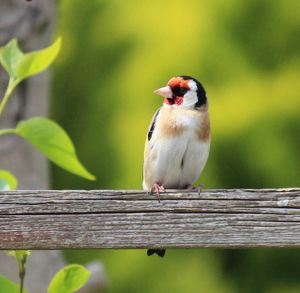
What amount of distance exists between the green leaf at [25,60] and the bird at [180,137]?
107 cm

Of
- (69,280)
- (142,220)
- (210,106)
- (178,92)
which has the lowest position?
(69,280)

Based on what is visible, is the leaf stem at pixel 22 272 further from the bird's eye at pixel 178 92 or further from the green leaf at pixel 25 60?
the bird's eye at pixel 178 92

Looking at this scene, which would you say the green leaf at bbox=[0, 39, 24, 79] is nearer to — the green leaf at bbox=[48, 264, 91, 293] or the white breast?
the green leaf at bbox=[48, 264, 91, 293]

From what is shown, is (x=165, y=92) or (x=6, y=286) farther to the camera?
(x=165, y=92)

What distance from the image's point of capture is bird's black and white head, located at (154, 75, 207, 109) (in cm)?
274

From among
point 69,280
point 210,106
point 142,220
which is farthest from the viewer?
point 210,106

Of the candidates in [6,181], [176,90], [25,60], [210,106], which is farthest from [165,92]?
[210,106]

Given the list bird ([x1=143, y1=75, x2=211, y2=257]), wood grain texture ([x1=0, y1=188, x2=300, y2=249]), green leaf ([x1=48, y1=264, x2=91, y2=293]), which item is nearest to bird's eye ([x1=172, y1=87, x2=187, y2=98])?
bird ([x1=143, y1=75, x2=211, y2=257])

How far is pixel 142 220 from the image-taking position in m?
1.75

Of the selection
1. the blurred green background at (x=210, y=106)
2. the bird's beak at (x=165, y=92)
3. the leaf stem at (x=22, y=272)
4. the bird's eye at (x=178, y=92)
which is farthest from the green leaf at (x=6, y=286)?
the blurred green background at (x=210, y=106)

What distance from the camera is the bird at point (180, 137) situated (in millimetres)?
2762

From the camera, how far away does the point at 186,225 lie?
5.76 feet

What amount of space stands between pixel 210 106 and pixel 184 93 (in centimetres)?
194

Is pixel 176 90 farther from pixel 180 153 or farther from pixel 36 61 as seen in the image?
pixel 36 61
